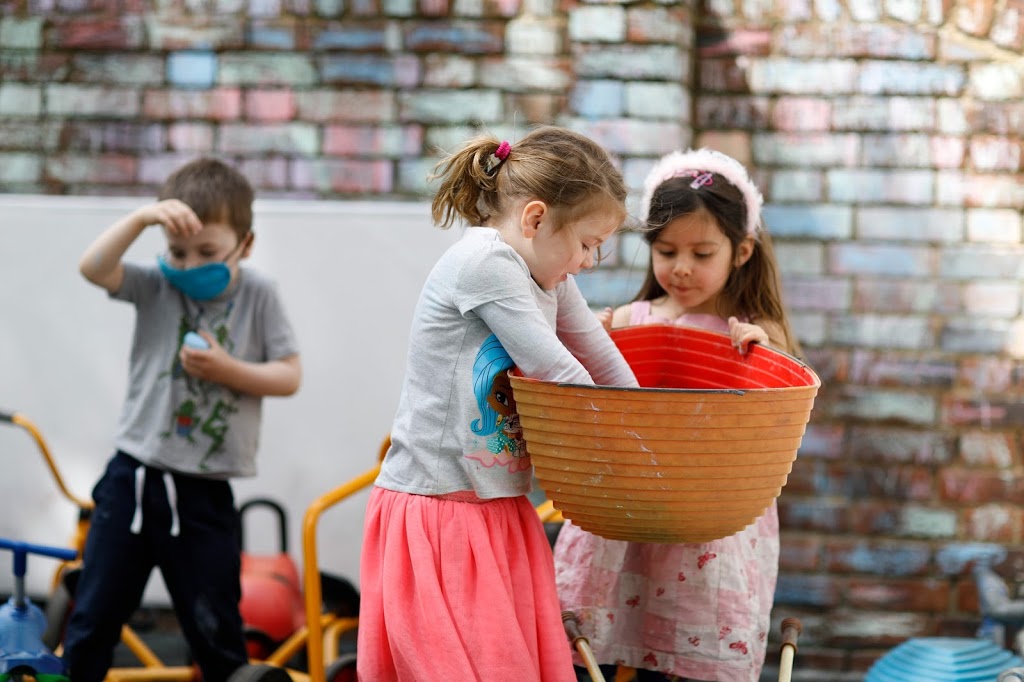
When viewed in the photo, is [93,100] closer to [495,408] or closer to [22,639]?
[22,639]

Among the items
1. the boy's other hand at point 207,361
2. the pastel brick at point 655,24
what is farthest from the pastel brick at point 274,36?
the boy's other hand at point 207,361

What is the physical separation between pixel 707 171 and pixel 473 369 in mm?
816

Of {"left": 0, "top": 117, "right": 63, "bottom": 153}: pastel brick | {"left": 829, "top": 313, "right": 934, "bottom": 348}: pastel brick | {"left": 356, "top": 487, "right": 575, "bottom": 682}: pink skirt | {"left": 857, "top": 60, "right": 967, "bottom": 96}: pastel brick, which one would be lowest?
{"left": 356, "top": 487, "right": 575, "bottom": 682}: pink skirt

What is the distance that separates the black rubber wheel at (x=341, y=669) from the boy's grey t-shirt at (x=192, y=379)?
20.1 inches

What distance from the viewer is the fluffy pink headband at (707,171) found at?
243cm

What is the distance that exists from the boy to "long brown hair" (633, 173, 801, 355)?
40.3 inches

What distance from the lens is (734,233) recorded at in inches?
96.0

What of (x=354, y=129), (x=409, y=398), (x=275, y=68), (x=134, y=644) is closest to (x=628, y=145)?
(x=354, y=129)

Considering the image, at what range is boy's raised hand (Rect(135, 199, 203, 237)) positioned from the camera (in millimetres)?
2574

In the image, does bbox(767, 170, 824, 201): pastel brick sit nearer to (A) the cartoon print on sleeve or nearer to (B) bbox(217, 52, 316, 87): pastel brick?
(B) bbox(217, 52, 316, 87): pastel brick

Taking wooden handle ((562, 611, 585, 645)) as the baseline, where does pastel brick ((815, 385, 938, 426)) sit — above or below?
above

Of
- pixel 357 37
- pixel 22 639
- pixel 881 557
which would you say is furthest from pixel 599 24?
pixel 22 639

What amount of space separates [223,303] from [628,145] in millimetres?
1360

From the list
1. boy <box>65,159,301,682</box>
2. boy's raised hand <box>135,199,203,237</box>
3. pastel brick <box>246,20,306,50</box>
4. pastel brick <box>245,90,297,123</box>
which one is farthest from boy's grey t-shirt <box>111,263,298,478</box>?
pastel brick <box>246,20,306,50</box>
